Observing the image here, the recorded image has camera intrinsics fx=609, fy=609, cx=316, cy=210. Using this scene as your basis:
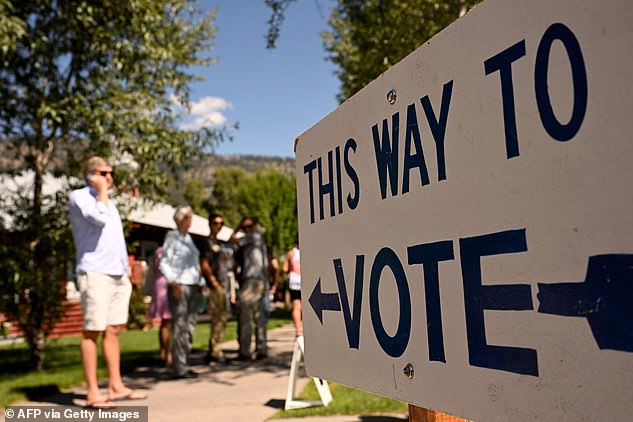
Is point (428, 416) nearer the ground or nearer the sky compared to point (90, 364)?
nearer the sky

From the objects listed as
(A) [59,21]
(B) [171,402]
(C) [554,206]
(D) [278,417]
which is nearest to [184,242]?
(B) [171,402]

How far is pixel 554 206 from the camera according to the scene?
92cm

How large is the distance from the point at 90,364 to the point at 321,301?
4.01 metres

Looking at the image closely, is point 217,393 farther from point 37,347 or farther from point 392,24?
point 392,24

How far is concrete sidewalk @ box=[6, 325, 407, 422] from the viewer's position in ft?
15.6

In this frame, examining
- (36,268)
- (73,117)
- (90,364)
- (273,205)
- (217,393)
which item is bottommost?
(217,393)

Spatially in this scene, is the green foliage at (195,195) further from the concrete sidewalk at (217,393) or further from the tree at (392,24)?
the concrete sidewalk at (217,393)

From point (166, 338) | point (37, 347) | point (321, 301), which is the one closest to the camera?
point (321, 301)

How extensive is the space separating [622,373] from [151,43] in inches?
327

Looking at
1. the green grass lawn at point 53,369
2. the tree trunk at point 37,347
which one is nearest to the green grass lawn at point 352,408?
the green grass lawn at point 53,369

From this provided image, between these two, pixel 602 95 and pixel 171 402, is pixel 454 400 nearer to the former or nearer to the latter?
pixel 602 95

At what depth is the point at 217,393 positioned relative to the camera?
577 cm

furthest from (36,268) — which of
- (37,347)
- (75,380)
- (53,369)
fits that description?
(75,380)

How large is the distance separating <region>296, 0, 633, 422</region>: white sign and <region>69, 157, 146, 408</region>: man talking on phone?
153 inches
